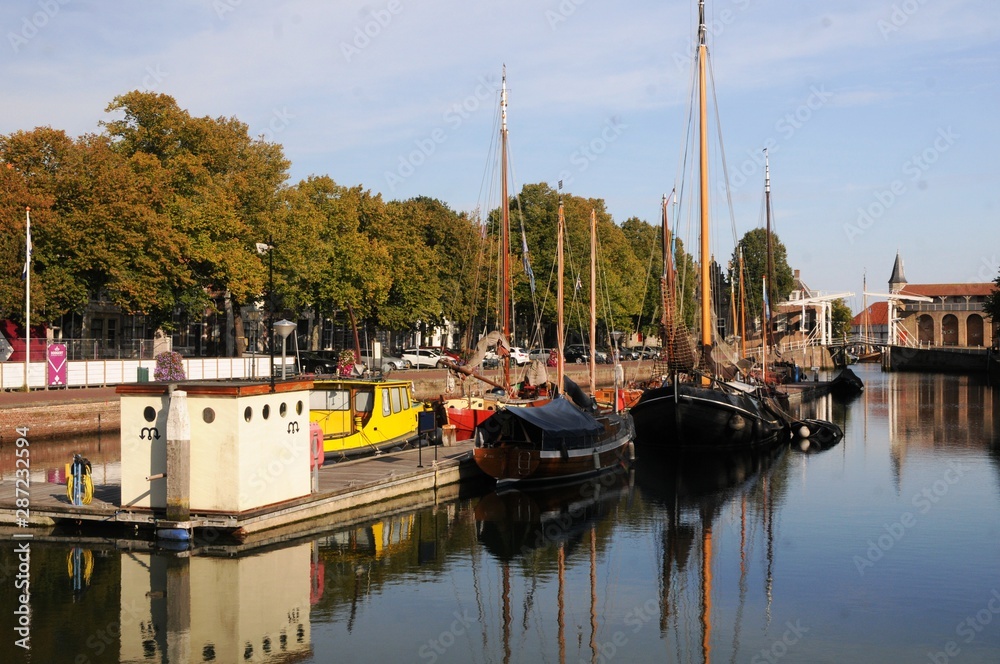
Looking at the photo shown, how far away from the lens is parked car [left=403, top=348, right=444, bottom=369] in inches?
3061

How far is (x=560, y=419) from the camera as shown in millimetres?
32344

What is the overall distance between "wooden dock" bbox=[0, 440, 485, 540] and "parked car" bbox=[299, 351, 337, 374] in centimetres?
3129

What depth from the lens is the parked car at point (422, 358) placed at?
77750mm

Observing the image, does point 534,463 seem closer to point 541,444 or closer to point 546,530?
point 541,444

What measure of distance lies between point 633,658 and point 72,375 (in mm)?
36643

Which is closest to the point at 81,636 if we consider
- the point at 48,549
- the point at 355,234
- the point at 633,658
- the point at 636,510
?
the point at 48,549

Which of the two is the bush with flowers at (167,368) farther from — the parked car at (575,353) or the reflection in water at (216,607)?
the parked car at (575,353)

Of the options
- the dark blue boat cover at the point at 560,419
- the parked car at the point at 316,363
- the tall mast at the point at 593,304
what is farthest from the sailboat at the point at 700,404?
the parked car at the point at 316,363

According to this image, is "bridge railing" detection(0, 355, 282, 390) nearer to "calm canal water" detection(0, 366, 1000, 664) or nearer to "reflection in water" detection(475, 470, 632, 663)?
"reflection in water" detection(475, 470, 632, 663)

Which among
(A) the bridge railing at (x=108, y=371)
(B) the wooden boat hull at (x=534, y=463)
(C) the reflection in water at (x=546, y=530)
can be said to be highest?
(A) the bridge railing at (x=108, y=371)

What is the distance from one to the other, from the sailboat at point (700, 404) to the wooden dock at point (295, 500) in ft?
40.7

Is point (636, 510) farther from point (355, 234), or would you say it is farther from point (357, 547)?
point (355, 234)

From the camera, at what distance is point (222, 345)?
7675 centimetres

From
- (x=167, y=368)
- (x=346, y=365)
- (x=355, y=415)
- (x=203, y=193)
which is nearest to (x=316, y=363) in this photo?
(x=203, y=193)
